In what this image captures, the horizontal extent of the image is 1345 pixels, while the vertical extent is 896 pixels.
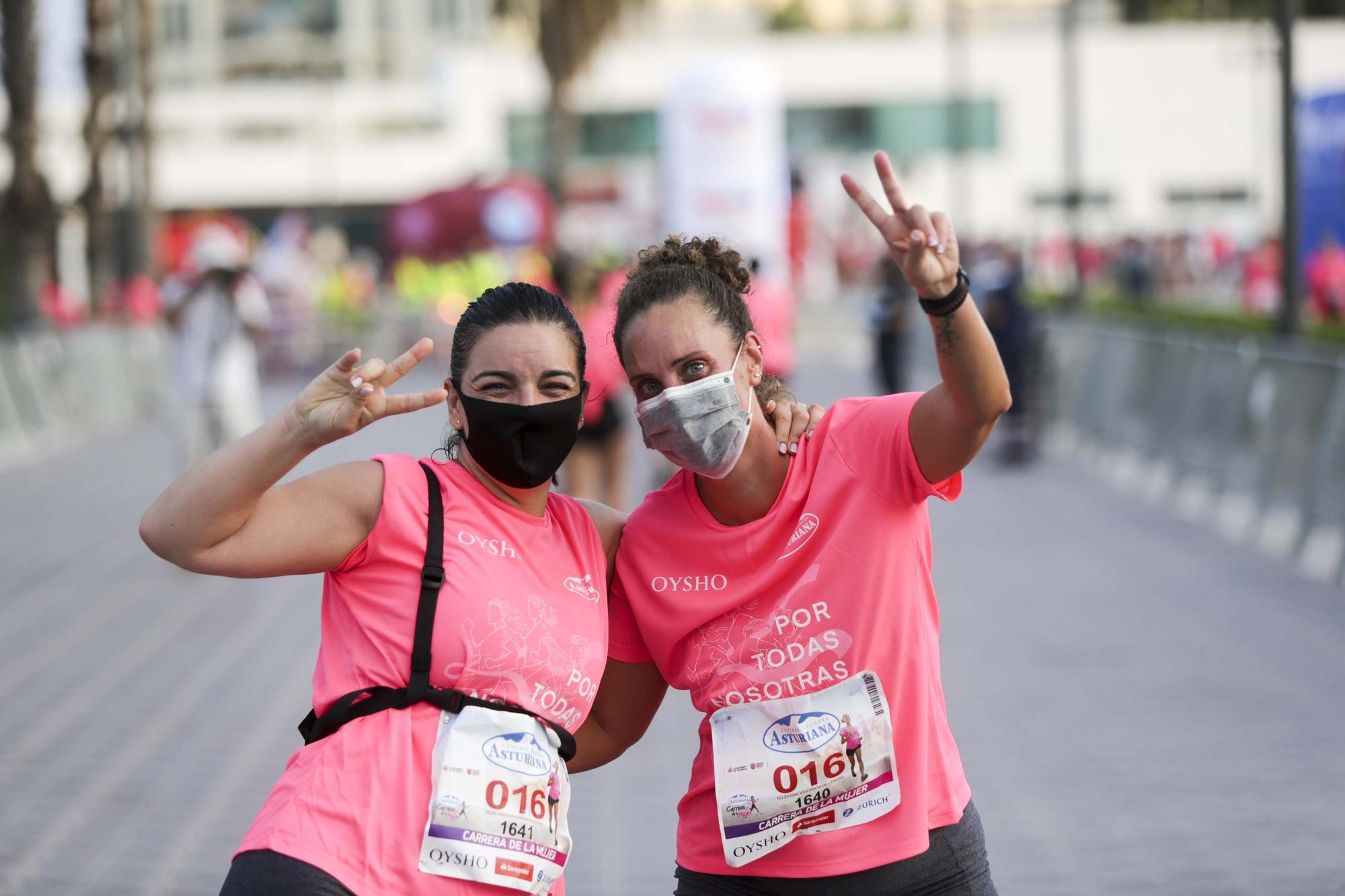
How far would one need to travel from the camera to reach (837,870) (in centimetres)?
279

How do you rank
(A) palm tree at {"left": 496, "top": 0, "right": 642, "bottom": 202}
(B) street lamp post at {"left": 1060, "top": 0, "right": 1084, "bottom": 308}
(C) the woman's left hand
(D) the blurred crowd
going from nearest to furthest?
(C) the woman's left hand → (B) street lamp post at {"left": 1060, "top": 0, "right": 1084, "bottom": 308} → (A) palm tree at {"left": 496, "top": 0, "right": 642, "bottom": 202} → (D) the blurred crowd

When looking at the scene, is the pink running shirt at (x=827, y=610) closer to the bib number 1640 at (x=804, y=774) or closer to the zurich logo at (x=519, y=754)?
the bib number 1640 at (x=804, y=774)

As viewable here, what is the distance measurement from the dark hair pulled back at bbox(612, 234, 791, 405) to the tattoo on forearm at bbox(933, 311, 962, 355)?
416 millimetres

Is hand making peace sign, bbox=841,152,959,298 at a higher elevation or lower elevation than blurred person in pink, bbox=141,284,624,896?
higher

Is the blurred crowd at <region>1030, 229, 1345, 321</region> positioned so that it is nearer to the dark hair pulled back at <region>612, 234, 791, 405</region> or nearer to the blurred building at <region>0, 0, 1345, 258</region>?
the blurred building at <region>0, 0, 1345, 258</region>

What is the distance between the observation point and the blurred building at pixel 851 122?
199ft

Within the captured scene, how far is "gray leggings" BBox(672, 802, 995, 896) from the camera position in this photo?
2.78 m

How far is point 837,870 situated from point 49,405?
1735 cm

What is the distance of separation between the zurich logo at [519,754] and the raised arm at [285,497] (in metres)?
0.41

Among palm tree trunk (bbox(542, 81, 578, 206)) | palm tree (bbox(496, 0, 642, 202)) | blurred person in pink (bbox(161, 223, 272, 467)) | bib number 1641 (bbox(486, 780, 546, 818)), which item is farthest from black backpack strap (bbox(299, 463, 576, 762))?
palm tree trunk (bbox(542, 81, 578, 206))

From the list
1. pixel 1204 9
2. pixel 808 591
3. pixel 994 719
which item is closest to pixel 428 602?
pixel 808 591

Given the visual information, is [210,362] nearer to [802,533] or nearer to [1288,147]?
[1288,147]

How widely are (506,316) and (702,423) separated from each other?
15.5 inches

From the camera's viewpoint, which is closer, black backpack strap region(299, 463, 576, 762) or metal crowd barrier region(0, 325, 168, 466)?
black backpack strap region(299, 463, 576, 762)
